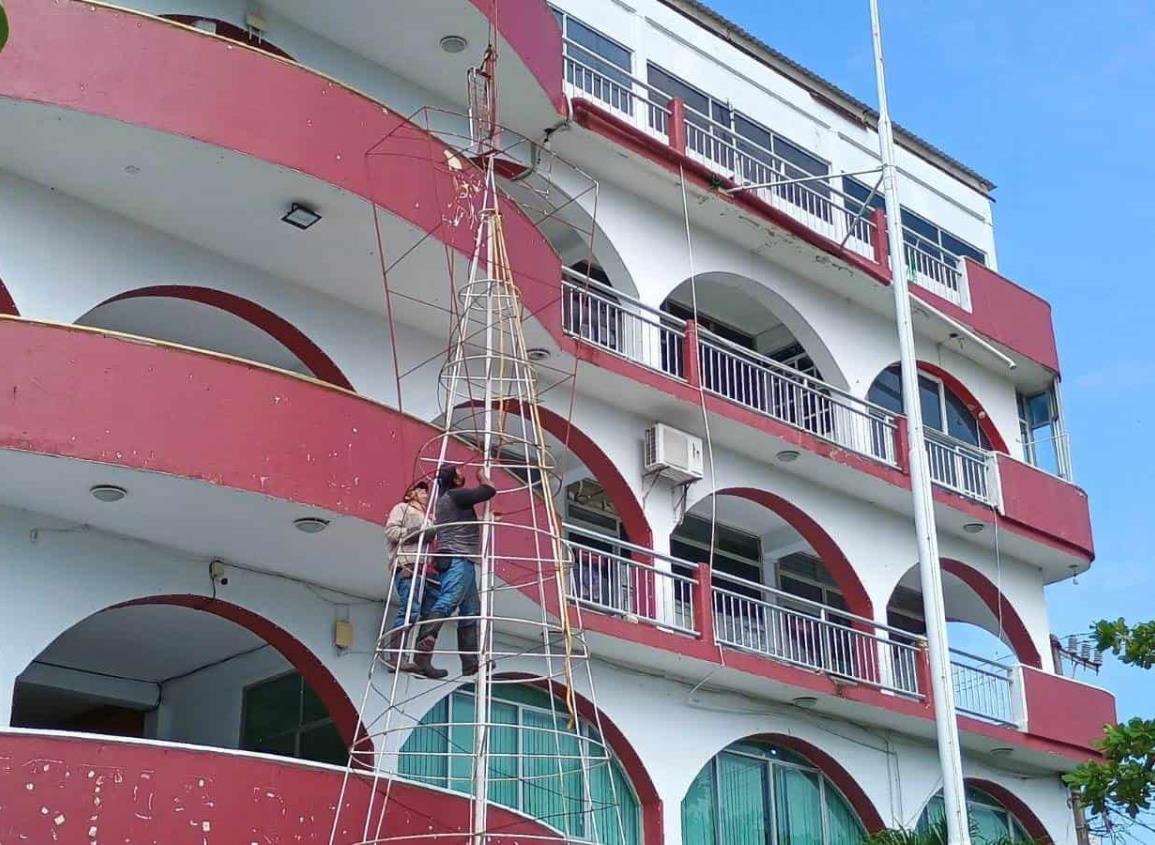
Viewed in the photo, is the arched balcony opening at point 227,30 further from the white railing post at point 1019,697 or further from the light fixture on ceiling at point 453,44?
the white railing post at point 1019,697

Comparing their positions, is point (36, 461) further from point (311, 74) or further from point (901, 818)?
point (901, 818)

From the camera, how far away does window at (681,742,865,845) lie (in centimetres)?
1877

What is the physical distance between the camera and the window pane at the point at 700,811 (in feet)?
60.4

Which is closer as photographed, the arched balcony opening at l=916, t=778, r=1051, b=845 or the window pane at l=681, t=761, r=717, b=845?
the window pane at l=681, t=761, r=717, b=845

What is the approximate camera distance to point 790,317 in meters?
22.5

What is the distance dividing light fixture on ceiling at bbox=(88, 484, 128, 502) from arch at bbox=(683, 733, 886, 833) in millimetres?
9240

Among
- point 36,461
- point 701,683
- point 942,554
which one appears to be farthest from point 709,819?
point 36,461

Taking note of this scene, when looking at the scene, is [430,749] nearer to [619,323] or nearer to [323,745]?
[323,745]

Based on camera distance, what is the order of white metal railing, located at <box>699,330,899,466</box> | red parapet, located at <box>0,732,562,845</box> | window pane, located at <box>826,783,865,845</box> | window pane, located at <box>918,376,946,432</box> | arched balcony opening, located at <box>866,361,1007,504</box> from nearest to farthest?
red parapet, located at <box>0,732,562,845</box> → window pane, located at <box>826,783,865,845</box> → white metal railing, located at <box>699,330,899,466</box> → arched balcony opening, located at <box>866,361,1007,504</box> → window pane, located at <box>918,376,946,432</box>

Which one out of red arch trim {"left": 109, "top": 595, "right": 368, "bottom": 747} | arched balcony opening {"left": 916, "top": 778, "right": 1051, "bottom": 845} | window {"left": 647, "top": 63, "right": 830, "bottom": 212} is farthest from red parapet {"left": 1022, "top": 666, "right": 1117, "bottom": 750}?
red arch trim {"left": 109, "top": 595, "right": 368, "bottom": 747}

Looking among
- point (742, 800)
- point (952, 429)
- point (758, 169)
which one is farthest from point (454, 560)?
point (952, 429)

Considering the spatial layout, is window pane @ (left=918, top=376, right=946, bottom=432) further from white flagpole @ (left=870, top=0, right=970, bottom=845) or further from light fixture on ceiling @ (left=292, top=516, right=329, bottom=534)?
light fixture on ceiling @ (left=292, top=516, right=329, bottom=534)

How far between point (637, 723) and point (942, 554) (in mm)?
7100

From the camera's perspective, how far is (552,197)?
777 inches
